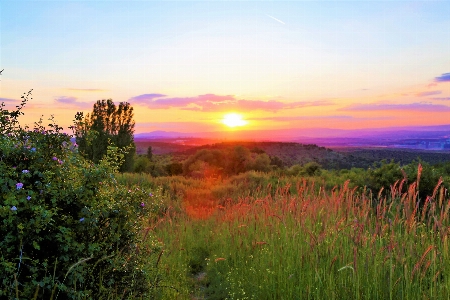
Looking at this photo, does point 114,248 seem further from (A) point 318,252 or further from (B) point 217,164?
(B) point 217,164

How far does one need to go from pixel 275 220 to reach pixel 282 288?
225 cm

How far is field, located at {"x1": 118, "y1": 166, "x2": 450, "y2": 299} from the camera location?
15.2 feet

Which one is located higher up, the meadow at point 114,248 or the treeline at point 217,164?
the meadow at point 114,248

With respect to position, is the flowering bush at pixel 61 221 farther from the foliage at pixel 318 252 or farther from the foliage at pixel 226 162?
the foliage at pixel 226 162

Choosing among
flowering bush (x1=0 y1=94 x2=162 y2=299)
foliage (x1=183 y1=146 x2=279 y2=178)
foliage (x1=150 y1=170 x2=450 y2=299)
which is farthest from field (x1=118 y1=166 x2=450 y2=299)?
foliage (x1=183 y1=146 x2=279 y2=178)

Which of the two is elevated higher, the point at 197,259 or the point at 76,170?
the point at 76,170

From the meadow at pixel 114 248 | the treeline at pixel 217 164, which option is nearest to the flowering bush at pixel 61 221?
the meadow at pixel 114 248

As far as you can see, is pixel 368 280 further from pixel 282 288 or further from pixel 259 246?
pixel 259 246

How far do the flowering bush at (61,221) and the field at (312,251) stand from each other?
2.29 ft

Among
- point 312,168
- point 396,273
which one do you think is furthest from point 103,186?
point 312,168

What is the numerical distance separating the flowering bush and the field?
699 millimetres

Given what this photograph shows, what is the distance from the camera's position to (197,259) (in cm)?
869

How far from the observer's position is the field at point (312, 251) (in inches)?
183

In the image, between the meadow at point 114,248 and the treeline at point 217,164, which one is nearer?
the meadow at point 114,248
